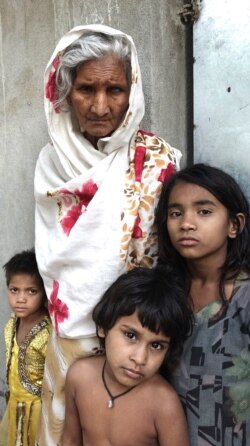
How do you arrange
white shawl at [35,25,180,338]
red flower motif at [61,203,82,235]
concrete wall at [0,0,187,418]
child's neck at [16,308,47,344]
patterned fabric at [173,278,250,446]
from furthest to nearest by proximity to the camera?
1. child's neck at [16,308,47,344]
2. concrete wall at [0,0,187,418]
3. red flower motif at [61,203,82,235]
4. white shawl at [35,25,180,338]
5. patterned fabric at [173,278,250,446]

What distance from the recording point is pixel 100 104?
63.5 inches

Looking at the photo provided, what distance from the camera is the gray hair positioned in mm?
1617

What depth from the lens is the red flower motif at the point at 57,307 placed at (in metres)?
1.64

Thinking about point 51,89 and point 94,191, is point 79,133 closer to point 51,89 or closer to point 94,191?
point 51,89

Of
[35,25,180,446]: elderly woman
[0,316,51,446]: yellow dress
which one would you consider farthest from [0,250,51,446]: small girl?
[35,25,180,446]: elderly woman

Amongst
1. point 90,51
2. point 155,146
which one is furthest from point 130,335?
point 90,51

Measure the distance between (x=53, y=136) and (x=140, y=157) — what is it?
359 millimetres

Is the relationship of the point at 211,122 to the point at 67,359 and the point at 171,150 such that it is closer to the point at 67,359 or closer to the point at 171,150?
the point at 171,150

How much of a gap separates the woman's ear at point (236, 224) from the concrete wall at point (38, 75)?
61 cm

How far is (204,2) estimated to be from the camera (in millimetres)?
1833

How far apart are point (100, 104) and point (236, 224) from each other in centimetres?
57

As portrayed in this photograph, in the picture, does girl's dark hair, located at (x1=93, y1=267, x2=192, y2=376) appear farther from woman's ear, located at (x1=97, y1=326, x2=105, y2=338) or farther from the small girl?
the small girl

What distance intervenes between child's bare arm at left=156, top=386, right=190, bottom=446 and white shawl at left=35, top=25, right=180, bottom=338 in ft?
1.08

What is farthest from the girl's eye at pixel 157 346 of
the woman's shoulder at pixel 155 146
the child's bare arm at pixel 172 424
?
the woman's shoulder at pixel 155 146
